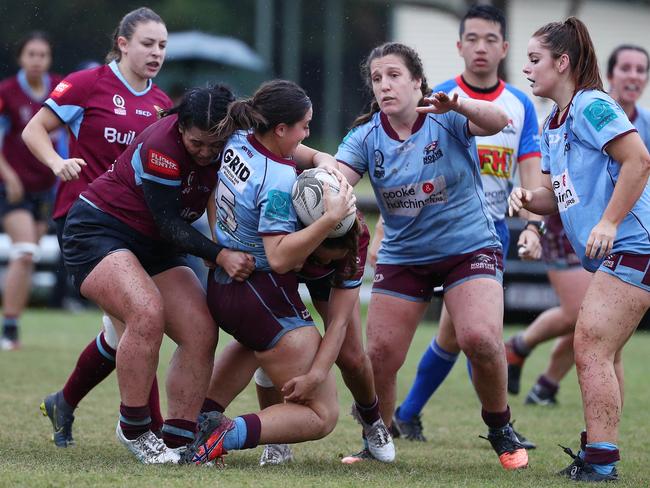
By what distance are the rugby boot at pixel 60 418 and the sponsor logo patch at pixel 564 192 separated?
254 centimetres

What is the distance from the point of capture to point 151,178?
4.53 meters

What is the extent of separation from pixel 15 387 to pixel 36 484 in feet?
11.1

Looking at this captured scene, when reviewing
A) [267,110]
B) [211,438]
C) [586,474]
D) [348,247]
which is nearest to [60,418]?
[211,438]

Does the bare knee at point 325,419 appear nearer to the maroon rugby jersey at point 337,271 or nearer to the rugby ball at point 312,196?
the maroon rugby jersey at point 337,271

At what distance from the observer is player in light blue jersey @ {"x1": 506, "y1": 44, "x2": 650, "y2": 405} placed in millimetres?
6617

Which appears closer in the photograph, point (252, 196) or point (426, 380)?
point (252, 196)

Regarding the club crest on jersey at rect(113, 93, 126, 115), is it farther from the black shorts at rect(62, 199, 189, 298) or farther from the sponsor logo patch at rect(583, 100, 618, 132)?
the sponsor logo patch at rect(583, 100, 618, 132)

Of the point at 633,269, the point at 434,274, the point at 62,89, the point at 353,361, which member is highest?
the point at 62,89

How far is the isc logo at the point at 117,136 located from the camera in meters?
5.36

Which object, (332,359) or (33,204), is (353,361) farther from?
(33,204)

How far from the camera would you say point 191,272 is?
4918 mm

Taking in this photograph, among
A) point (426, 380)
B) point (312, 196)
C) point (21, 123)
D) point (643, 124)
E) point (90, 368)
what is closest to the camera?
point (312, 196)

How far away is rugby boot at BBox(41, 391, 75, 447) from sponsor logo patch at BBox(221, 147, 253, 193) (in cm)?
160

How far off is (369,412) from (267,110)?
1.50 metres
